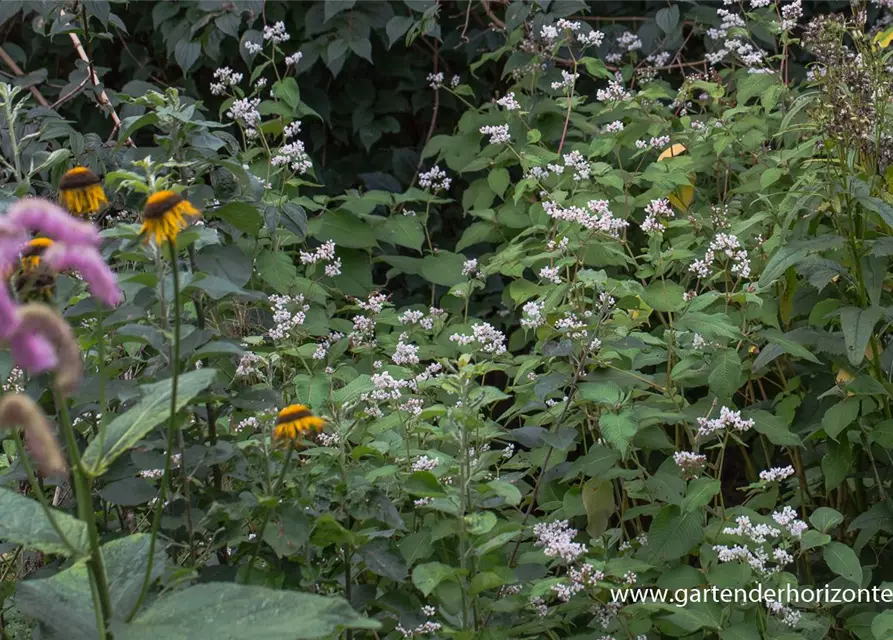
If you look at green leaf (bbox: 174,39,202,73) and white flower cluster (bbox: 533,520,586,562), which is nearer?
white flower cluster (bbox: 533,520,586,562)

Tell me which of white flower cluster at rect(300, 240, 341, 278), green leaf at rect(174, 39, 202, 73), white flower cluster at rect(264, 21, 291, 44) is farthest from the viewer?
green leaf at rect(174, 39, 202, 73)

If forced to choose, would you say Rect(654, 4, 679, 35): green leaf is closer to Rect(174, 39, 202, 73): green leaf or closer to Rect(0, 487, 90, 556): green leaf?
Rect(174, 39, 202, 73): green leaf

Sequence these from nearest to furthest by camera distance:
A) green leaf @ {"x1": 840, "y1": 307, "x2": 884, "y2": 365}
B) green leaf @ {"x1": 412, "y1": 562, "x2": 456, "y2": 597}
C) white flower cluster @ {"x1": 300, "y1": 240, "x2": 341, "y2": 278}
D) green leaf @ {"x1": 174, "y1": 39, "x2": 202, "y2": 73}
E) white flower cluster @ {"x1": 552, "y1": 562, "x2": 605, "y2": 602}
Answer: green leaf @ {"x1": 412, "y1": 562, "x2": 456, "y2": 597}, white flower cluster @ {"x1": 552, "y1": 562, "x2": 605, "y2": 602}, green leaf @ {"x1": 840, "y1": 307, "x2": 884, "y2": 365}, white flower cluster @ {"x1": 300, "y1": 240, "x2": 341, "y2": 278}, green leaf @ {"x1": 174, "y1": 39, "x2": 202, "y2": 73}

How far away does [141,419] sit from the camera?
1.52 metres

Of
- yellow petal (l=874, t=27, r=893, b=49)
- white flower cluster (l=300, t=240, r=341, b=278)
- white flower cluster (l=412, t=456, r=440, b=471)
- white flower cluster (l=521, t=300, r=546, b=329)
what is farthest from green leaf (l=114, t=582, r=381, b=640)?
yellow petal (l=874, t=27, r=893, b=49)

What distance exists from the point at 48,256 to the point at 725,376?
1634 mm

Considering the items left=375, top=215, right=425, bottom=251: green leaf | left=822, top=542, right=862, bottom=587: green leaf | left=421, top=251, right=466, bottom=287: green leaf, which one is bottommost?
left=421, top=251, right=466, bottom=287: green leaf

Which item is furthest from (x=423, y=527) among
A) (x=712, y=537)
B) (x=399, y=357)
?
(x=712, y=537)

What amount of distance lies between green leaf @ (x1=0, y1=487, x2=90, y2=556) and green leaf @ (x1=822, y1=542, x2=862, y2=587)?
4.71 feet

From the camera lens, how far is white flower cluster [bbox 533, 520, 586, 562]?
2012 mm

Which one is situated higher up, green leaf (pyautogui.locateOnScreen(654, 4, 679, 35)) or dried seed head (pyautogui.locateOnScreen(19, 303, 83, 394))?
dried seed head (pyautogui.locateOnScreen(19, 303, 83, 394))

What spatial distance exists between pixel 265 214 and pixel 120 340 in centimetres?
68

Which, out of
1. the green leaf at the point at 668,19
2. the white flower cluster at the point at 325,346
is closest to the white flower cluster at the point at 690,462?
the white flower cluster at the point at 325,346

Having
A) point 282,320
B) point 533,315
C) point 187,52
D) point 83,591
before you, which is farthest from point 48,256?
point 187,52
